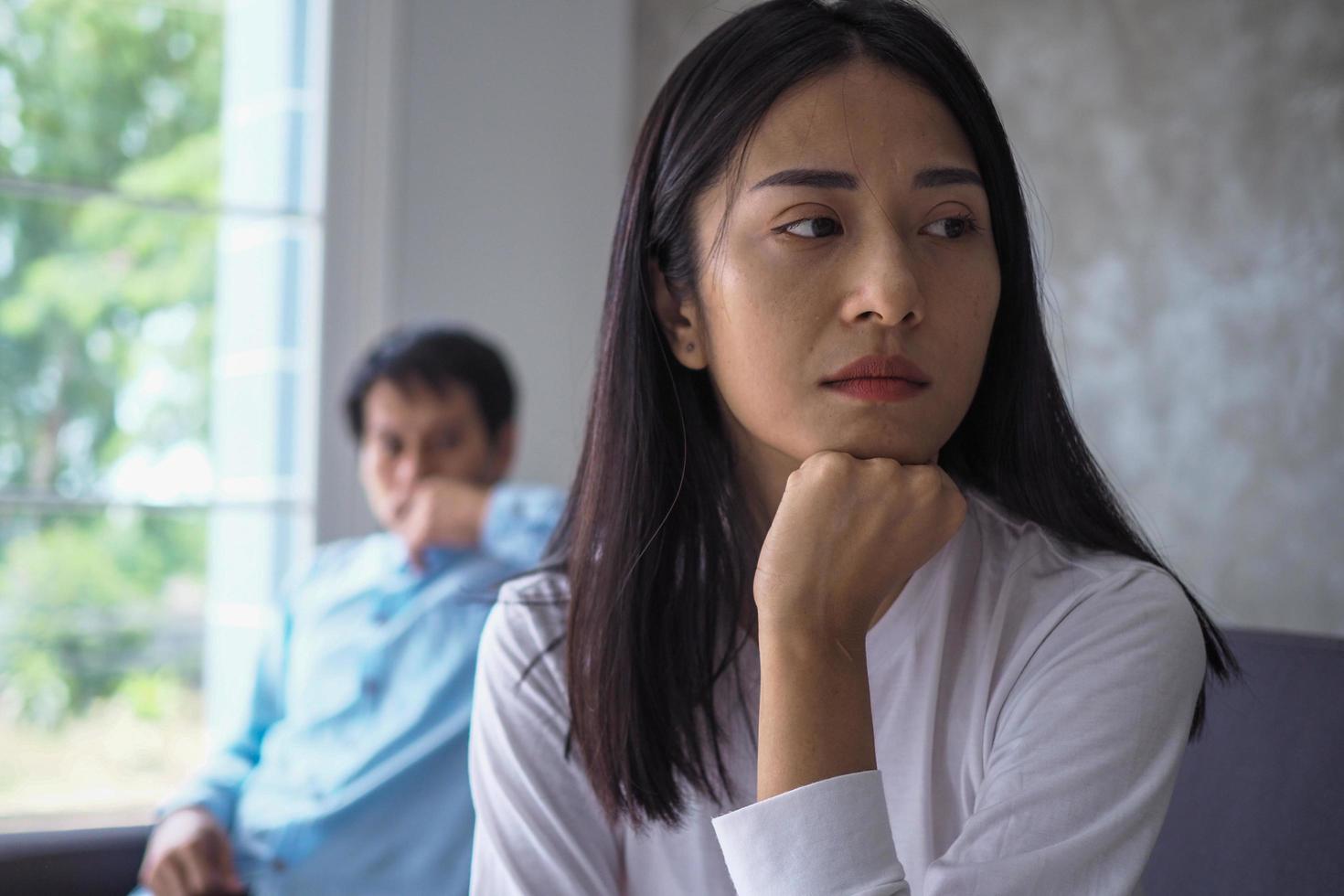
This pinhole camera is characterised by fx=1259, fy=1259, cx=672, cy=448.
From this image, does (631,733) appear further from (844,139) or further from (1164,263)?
(1164,263)

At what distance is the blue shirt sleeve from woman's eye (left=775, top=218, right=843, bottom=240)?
1331 millimetres

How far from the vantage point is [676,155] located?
1.08m

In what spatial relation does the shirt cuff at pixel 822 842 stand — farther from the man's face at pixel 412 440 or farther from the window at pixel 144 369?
the window at pixel 144 369

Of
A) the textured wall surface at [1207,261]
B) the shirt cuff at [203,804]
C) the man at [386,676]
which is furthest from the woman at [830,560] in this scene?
the shirt cuff at [203,804]

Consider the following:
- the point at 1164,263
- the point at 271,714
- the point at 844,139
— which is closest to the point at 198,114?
the point at 271,714

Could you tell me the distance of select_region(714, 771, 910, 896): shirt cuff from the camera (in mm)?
849

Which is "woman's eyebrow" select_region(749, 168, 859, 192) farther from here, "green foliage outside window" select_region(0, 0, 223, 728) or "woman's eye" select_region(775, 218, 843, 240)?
"green foliage outside window" select_region(0, 0, 223, 728)

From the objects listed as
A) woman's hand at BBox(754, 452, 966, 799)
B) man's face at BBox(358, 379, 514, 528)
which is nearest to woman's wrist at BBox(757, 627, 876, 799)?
woman's hand at BBox(754, 452, 966, 799)

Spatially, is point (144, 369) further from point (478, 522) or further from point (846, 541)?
point (846, 541)

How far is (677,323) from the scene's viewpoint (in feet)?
3.75

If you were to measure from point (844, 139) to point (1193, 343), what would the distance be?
3.81 ft

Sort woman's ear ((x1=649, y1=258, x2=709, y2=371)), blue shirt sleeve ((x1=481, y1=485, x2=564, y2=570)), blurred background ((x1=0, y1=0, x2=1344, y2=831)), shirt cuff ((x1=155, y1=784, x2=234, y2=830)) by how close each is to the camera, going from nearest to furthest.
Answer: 1. woman's ear ((x1=649, y1=258, x2=709, y2=371))
2. shirt cuff ((x1=155, y1=784, x2=234, y2=830))
3. blue shirt sleeve ((x1=481, y1=485, x2=564, y2=570))
4. blurred background ((x1=0, y1=0, x2=1344, y2=831))

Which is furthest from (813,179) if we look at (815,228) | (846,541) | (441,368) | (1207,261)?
(441,368)

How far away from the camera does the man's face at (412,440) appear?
2.35 m
